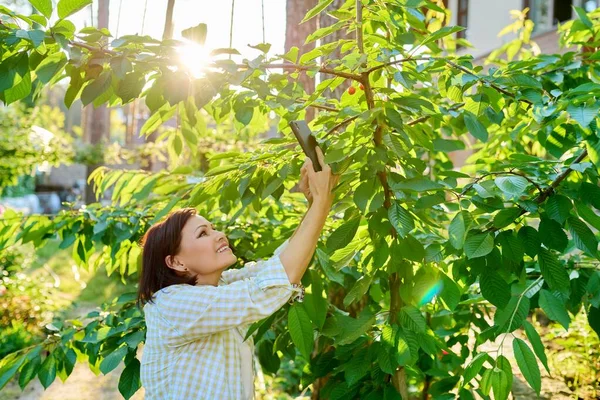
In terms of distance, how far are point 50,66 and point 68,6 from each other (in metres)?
0.15

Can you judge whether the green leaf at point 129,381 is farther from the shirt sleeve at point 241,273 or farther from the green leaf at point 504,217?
the green leaf at point 504,217

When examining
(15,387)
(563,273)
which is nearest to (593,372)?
(563,273)

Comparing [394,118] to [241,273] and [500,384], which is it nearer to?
[500,384]

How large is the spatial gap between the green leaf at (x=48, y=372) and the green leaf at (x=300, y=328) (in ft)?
3.69

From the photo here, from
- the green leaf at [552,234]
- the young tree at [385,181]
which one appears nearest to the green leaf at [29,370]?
the young tree at [385,181]

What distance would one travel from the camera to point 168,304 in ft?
6.53

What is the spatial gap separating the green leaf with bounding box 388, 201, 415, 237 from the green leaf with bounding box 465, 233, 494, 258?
156 mm

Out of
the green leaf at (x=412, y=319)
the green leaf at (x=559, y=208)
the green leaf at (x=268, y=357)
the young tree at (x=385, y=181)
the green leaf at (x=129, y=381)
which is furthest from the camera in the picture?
the green leaf at (x=268, y=357)

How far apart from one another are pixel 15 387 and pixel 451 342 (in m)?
4.10

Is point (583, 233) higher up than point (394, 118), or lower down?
lower down

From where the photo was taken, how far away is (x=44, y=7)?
156 centimetres

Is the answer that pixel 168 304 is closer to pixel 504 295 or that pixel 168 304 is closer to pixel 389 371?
pixel 389 371

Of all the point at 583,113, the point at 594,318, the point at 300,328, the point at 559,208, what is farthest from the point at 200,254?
the point at 594,318

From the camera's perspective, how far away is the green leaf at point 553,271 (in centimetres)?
190
